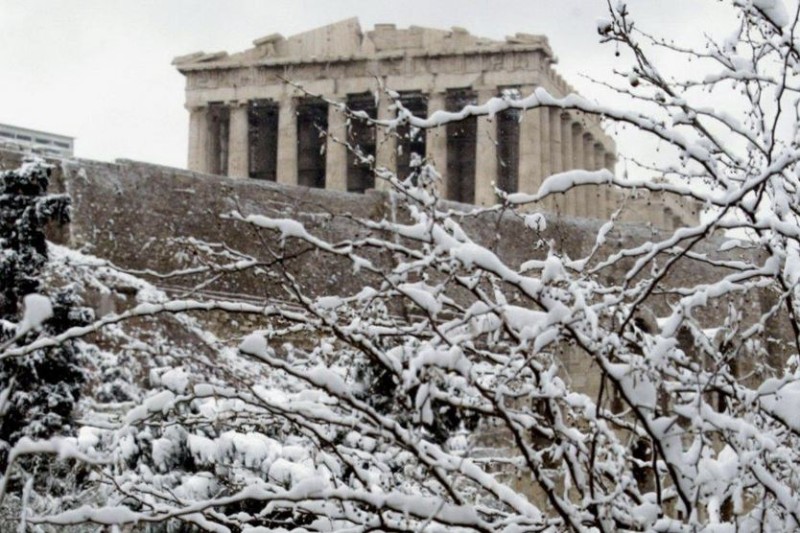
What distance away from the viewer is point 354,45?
40656mm

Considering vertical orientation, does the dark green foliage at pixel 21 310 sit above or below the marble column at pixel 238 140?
below

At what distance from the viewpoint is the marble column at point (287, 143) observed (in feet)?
137

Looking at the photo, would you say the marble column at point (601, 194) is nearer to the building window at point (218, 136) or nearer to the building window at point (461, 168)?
the building window at point (461, 168)

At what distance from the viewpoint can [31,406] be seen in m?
11.6

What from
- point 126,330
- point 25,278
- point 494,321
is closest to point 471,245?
point 494,321

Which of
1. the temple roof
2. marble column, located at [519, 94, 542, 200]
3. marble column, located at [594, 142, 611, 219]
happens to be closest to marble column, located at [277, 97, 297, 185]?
the temple roof

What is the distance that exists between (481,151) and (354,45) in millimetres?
4175

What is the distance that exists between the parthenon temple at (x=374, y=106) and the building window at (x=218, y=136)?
0.13ft

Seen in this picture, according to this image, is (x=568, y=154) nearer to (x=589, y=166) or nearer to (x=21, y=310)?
(x=589, y=166)

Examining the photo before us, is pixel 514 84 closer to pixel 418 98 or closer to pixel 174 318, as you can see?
pixel 418 98

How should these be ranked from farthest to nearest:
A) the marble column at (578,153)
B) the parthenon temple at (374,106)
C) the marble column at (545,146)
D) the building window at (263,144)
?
the building window at (263,144)
the marble column at (578,153)
the marble column at (545,146)
the parthenon temple at (374,106)

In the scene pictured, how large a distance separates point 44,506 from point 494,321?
6133 millimetres

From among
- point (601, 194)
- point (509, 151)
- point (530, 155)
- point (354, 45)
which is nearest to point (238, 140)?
point (354, 45)

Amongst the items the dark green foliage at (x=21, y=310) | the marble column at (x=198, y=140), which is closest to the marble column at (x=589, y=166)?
the marble column at (x=198, y=140)
